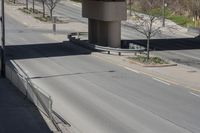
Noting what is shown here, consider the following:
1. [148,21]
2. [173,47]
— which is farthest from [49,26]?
[173,47]

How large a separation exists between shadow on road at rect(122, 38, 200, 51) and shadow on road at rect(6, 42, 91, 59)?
5164 millimetres

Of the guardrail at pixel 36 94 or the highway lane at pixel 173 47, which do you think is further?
the highway lane at pixel 173 47

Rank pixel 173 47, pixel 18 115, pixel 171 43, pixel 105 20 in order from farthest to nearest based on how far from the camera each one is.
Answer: pixel 171 43 → pixel 173 47 → pixel 105 20 → pixel 18 115

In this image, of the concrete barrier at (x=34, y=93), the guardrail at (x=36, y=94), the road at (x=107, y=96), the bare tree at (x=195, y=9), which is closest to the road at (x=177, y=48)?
the road at (x=107, y=96)

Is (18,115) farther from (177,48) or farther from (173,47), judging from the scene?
(173,47)

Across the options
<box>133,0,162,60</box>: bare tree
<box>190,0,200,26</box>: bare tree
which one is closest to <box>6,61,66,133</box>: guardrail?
<box>133,0,162,60</box>: bare tree

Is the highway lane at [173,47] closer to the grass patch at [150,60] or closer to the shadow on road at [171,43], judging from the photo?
the shadow on road at [171,43]

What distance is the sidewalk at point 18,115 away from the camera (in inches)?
808

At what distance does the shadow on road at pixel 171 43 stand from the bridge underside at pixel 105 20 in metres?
2.11

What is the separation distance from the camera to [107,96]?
1110 inches

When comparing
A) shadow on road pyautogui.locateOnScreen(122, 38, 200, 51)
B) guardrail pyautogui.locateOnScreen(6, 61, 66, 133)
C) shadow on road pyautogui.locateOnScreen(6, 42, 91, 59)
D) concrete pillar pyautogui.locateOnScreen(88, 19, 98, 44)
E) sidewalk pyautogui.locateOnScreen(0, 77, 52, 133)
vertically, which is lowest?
sidewalk pyautogui.locateOnScreen(0, 77, 52, 133)

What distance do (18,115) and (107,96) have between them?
642 centimetres

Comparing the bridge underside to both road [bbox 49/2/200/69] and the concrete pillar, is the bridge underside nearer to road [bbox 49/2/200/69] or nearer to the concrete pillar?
the concrete pillar

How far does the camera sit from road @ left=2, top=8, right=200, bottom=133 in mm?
22156
